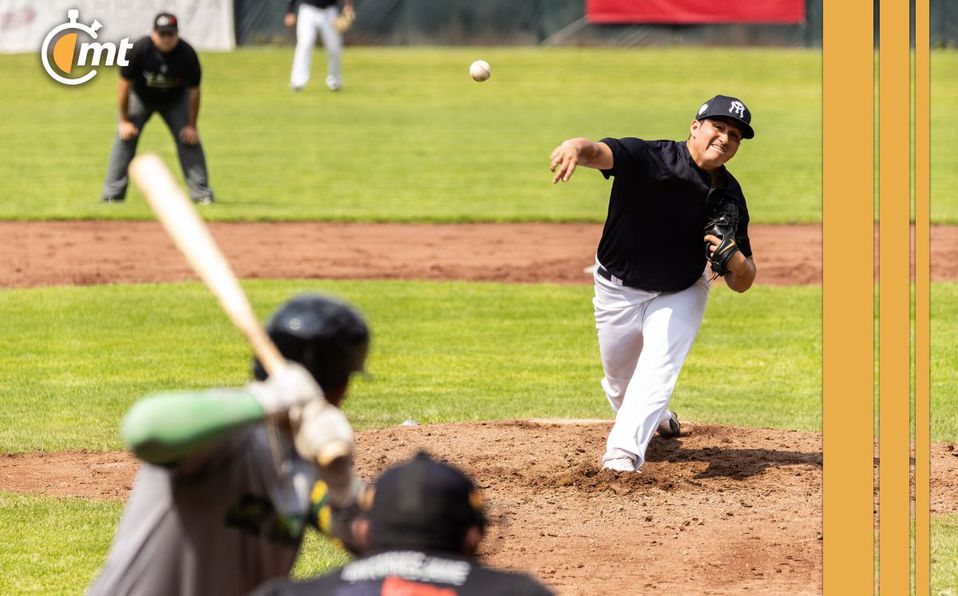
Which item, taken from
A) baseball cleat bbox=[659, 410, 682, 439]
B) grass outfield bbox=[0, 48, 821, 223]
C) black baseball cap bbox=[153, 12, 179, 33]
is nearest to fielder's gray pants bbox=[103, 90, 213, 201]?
grass outfield bbox=[0, 48, 821, 223]

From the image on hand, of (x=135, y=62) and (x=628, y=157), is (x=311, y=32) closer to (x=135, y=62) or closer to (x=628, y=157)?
(x=135, y=62)

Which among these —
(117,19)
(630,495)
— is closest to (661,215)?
(630,495)

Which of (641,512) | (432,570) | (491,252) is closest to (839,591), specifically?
(432,570)

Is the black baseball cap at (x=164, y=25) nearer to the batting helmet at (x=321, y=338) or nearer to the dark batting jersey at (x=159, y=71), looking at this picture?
the dark batting jersey at (x=159, y=71)

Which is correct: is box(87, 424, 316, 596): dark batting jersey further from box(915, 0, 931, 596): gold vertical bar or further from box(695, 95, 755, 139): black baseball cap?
box(695, 95, 755, 139): black baseball cap

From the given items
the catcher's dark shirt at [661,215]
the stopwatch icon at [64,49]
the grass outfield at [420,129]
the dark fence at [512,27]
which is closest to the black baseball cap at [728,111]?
the catcher's dark shirt at [661,215]

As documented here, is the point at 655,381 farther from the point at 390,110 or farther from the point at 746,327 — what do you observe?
the point at 390,110

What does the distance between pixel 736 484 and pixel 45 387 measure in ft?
15.8

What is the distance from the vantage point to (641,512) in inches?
279

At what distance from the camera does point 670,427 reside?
8.65m

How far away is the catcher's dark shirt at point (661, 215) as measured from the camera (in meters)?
7.30

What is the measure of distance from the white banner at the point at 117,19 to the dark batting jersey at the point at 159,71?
51.0ft

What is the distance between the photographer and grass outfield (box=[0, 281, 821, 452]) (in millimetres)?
9516

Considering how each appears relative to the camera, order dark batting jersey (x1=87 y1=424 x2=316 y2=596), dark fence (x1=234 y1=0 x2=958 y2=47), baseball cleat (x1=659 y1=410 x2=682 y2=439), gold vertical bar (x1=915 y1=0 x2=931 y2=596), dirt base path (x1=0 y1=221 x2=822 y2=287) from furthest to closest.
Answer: dark fence (x1=234 y1=0 x2=958 y2=47)
dirt base path (x1=0 y1=221 x2=822 y2=287)
baseball cleat (x1=659 y1=410 x2=682 y2=439)
gold vertical bar (x1=915 y1=0 x2=931 y2=596)
dark batting jersey (x1=87 y1=424 x2=316 y2=596)
